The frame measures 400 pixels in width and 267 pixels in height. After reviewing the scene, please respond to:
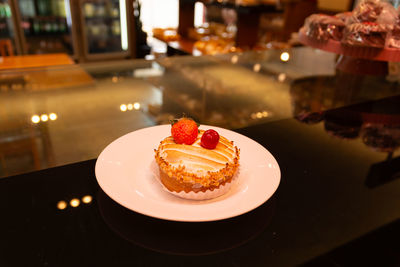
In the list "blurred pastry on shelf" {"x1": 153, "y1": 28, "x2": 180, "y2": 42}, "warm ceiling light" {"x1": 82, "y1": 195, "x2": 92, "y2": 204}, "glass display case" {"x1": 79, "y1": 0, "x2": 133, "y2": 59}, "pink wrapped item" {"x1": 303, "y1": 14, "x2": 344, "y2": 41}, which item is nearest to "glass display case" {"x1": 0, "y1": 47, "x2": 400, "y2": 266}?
"warm ceiling light" {"x1": 82, "y1": 195, "x2": 92, "y2": 204}

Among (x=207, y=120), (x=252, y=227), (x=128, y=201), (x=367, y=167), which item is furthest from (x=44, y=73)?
(x=367, y=167)

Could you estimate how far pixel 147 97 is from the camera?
1266 millimetres

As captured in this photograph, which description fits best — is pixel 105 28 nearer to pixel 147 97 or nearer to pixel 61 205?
pixel 147 97

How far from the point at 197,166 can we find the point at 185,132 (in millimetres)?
86

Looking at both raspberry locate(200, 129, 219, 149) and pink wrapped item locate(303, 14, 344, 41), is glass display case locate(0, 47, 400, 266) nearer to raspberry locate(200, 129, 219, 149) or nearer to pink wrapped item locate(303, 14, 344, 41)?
raspberry locate(200, 129, 219, 149)

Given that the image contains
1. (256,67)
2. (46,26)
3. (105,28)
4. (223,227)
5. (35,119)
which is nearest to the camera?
(223,227)

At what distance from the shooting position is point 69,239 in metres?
0.58

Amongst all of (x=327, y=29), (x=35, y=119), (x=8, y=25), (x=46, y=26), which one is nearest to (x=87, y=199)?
(x=35, y=119)

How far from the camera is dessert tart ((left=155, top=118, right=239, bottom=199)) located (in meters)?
0.68

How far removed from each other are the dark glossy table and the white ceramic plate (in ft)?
0.15

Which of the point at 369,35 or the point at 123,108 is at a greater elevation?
the point at 369,35

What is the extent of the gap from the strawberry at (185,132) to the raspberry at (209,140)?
3cm

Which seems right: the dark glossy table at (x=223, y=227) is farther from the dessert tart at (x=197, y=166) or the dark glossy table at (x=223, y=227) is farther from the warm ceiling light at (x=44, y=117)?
the warm ceiling light at (x=44, y=117)

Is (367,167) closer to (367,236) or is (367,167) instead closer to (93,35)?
(367,236)
